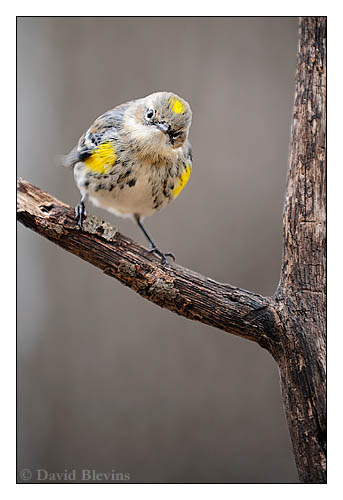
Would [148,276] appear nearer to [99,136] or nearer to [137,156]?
[137,156]

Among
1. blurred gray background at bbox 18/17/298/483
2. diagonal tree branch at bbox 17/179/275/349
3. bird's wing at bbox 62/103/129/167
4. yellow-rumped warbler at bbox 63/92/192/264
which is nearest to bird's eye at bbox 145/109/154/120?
yellow-rumped warbler at bbox 63/92/192/264

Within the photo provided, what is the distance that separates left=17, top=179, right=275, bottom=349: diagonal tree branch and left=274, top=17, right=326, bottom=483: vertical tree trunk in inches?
2.9

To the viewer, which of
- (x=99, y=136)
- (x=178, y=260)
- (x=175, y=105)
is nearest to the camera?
(x=175, y=105)

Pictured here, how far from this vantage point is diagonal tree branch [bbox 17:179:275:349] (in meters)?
1.24

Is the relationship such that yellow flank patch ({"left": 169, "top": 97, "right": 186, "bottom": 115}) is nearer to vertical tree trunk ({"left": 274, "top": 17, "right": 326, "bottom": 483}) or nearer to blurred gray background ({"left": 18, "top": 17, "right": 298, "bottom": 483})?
vertical tree trunk ({"left": 274, "top": 17, "right": 326, "bottom": 483})

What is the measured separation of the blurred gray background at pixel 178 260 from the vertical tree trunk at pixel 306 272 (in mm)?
343

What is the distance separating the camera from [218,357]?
2.09 m

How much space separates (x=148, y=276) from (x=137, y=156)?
32cm

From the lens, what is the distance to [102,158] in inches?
53.4

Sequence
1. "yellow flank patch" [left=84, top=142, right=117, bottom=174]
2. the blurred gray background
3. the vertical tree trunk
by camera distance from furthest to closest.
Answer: the blurred gray background, "yellow flank patch" [left=84, top=142, right=117, bottom=174], the vertical tree trunk

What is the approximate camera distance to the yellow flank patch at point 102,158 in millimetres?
1347

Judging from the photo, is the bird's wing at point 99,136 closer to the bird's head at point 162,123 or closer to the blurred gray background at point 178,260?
the bird's head at point 162,123

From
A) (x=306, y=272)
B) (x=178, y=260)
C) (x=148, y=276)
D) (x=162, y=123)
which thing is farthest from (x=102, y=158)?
(x=178, y=260)

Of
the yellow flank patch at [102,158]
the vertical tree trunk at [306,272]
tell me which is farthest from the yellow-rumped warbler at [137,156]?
the vertical tree trunk at [306,272]
